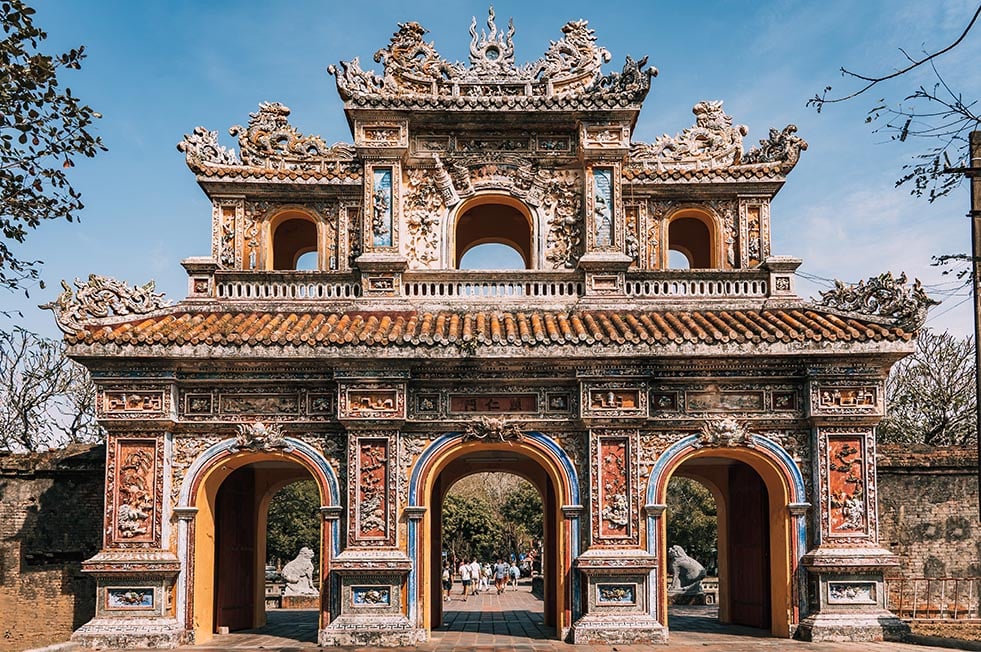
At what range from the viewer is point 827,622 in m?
14.7

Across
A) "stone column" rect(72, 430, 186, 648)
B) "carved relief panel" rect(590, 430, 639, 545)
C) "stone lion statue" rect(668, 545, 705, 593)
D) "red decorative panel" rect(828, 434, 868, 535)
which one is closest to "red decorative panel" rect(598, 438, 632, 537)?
"carved relief panel" rect(590, 430, 639, 545)

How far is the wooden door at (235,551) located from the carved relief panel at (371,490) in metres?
2.77

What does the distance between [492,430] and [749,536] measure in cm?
510

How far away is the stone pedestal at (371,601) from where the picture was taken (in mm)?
14641

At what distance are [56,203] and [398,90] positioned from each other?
8092mm

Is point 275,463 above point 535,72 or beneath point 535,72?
beneath

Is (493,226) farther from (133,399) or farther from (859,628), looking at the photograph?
(859,628)

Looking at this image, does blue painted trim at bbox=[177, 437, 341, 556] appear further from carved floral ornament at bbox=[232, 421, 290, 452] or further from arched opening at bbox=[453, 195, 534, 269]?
arched opening at bbox=[453, 195, 534, 269]

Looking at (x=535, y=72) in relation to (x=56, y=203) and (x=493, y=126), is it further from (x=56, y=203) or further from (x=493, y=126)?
(x=56, y=203)

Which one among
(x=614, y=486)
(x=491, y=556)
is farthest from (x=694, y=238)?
(x=491, y=556)

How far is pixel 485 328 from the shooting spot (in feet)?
51.6

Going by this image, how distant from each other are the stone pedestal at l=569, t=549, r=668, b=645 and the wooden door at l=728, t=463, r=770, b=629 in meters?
2.61

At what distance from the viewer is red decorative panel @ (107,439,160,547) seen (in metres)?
15.0

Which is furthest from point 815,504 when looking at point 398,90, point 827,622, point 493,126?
point 398,90
